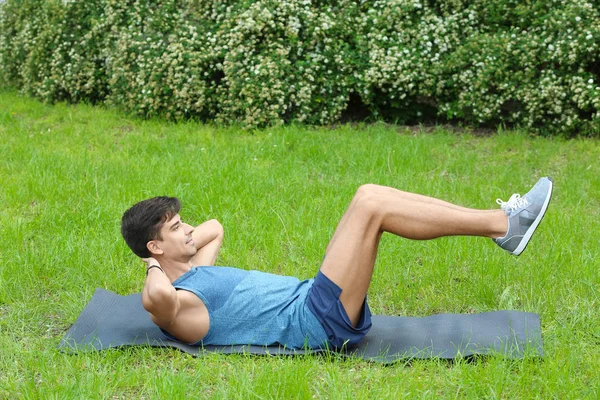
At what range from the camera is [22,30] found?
10172 mm

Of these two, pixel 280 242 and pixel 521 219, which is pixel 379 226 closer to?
pixel 521 219

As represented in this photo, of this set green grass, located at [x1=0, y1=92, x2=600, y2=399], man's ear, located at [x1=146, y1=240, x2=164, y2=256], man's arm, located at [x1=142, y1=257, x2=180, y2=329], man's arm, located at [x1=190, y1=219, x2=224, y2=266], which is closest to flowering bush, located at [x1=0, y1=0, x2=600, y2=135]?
green grass, located at [x1=0, y1=92, x2=600, y2=399]

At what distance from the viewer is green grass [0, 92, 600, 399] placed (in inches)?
137

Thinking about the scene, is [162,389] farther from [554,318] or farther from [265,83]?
[265,83]

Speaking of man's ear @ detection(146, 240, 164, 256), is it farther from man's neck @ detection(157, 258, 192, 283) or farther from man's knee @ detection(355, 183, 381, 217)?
man's knee @ detection(355, 183, 381, 217)

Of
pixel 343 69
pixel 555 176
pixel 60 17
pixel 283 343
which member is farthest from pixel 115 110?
pixel 283 343

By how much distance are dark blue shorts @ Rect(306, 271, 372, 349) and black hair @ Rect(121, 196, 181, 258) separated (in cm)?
80

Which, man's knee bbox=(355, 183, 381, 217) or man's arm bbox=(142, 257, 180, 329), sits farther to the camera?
man's knee bbox=(355, 183, 381, 217)

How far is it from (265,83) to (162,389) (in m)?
4.93

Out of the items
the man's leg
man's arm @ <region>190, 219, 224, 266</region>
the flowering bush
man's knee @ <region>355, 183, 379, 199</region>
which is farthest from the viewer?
the flowering bush

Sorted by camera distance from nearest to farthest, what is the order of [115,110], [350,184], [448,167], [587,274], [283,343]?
[283,343] → [587,274] → [350,184] → [448,167] → [115,110]

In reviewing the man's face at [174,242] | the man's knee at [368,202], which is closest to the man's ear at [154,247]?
the man's face at [174,242]

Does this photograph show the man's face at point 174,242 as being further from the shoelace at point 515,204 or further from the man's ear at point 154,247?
the shoelace at point 515,204

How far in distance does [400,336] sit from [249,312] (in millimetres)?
781
